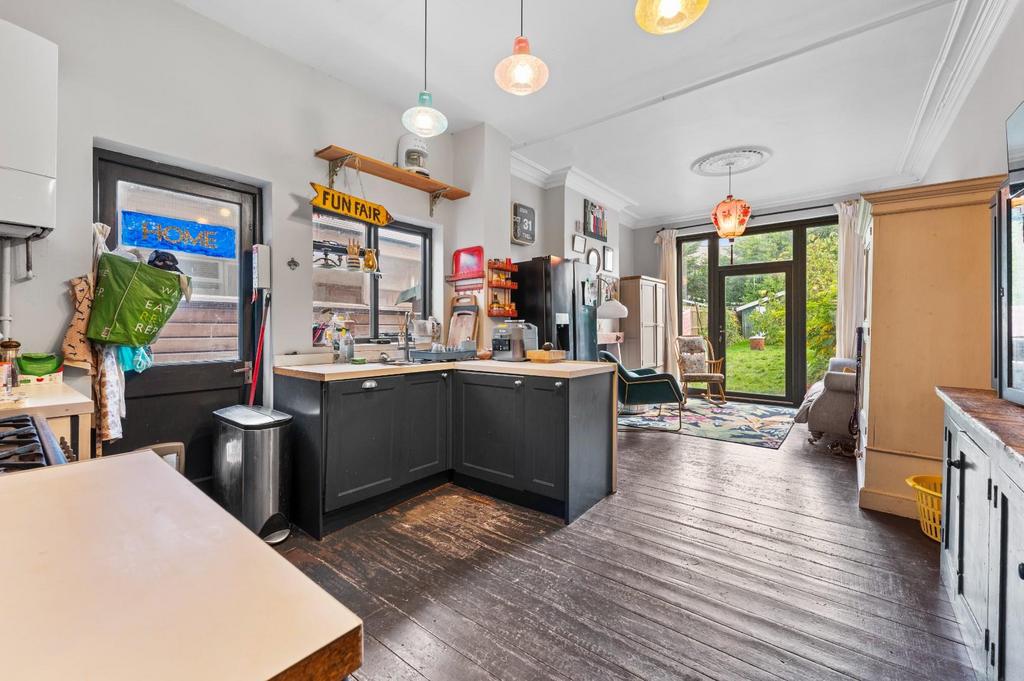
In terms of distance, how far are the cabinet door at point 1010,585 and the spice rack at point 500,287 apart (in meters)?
3.20

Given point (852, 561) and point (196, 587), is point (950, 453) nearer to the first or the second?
point (852, 561)

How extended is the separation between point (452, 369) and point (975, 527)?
2600 millimetres

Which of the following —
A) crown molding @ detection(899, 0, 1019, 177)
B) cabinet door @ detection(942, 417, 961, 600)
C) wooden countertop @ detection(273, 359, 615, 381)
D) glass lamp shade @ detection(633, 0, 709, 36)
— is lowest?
cabinet door @ detection(942, 417, 961, 600)

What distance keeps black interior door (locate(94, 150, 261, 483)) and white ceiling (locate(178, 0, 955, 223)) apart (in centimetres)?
103

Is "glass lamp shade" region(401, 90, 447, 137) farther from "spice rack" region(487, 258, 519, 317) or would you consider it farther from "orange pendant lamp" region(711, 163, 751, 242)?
"orange pendant lamp" region(711, 163, 751, 242)

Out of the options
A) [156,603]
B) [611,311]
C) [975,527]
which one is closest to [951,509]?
[975,527]

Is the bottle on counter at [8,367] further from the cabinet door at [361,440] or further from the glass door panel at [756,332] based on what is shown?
the glass door panel at [756,332]

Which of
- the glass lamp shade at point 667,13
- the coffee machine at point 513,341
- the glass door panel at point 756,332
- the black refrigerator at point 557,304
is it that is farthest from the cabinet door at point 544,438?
the glass door panel at point 756,332

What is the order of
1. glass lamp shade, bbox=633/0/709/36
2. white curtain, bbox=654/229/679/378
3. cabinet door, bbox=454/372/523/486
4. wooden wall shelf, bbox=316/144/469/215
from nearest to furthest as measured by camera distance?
glass lamp shade, bbox=633/0/709/36 < cabinet door, bbox=454/372/523/486 < wooden wall shelf, bbox=316/144/469/215 < white curtain, bbox=654/229/679/378

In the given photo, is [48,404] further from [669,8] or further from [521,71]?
[669,8]

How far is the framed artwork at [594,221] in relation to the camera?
19.1 feet

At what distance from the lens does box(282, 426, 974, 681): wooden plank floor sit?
1591 millimetres

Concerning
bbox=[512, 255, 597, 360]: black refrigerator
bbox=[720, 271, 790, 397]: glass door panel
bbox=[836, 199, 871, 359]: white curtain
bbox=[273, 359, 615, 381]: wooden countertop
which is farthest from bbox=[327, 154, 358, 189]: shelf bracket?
bbox=[836, 199, 871, 359]: white curtain

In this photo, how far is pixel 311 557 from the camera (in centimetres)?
229
